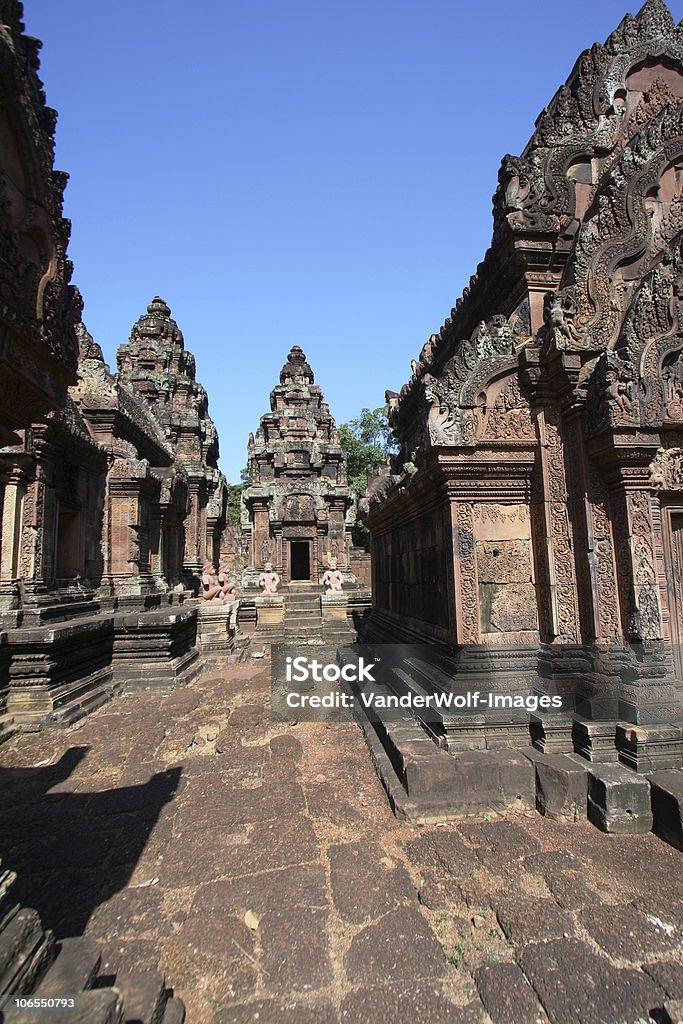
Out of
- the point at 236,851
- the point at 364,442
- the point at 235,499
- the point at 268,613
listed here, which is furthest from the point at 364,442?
the point at 236,851

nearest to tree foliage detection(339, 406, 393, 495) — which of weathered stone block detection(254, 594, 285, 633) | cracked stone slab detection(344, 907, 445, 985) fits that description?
weathered stone block detection(254, 594, 285, 633)

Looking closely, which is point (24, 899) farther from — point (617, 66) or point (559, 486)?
point (617, 66)

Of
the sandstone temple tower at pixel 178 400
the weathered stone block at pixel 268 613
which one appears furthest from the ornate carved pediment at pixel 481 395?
the sandstone temple tower at pixel 178 400

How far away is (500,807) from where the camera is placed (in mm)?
3594

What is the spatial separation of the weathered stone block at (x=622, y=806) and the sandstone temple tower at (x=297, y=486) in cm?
1825

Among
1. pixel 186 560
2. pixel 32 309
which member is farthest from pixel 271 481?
pixel 32 309

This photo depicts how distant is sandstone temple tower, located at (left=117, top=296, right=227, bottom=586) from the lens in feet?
64.5

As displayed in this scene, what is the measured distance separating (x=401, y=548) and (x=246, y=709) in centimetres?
297

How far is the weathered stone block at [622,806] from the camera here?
10.7 feet

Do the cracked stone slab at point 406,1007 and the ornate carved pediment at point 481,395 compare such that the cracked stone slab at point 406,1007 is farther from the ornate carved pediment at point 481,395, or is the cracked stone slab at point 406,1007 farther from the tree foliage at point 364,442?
the tree foliage at point 364,442

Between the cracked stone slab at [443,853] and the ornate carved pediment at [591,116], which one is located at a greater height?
the ornate carved pediment at [591,116]

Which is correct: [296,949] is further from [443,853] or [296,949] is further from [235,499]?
[235,499]

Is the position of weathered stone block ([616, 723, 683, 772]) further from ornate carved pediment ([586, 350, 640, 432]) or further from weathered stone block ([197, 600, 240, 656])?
weathered stone block ([197, 600, 240, 656])

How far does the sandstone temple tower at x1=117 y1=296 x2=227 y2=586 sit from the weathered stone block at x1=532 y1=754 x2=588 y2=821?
17.0 m
